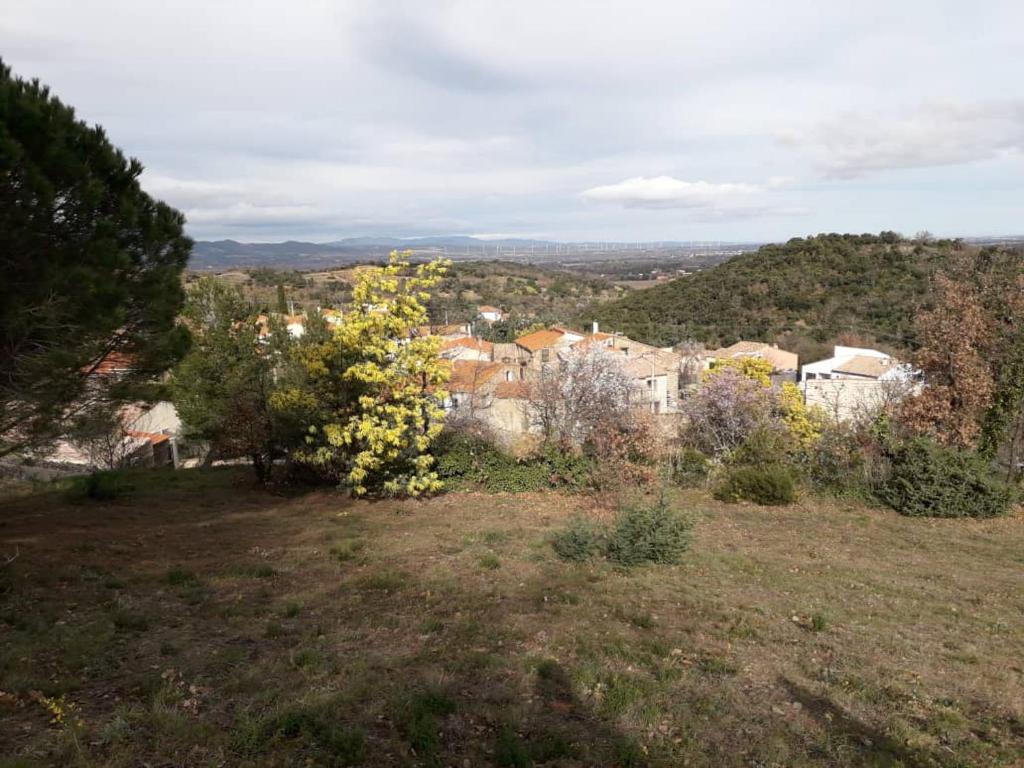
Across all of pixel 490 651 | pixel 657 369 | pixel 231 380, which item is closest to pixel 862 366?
pixel 657 369

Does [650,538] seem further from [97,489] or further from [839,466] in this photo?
[97,489]

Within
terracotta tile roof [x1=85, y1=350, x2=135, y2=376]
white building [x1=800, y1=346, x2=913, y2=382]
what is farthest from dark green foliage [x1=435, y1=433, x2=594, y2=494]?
white building [x1=800, y1=346, x2=913, y2=382]

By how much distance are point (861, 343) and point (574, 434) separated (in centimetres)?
3838

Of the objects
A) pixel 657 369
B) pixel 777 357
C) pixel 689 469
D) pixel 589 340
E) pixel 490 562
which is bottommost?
pixel 777 357

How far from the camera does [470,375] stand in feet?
84.7

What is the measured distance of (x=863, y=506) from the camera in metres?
14.7

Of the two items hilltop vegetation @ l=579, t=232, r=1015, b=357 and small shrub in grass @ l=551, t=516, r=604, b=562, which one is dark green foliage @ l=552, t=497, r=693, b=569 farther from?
hilltop vegetation @ l=579, t=232, r=1015, b=357

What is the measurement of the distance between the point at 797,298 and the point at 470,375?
44491 millimetres

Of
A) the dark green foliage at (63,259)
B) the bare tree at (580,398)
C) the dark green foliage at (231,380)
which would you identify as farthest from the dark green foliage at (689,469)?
the dark green foliage at (63,259)

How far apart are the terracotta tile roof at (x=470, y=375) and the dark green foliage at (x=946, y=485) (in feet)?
40.6

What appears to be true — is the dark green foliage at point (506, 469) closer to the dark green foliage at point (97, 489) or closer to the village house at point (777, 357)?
the dark green foliage at point (97, 489)

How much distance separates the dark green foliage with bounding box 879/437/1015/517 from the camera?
45.0ft

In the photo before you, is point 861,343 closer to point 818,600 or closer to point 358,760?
point 818,600

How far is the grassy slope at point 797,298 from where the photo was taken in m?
52.3
